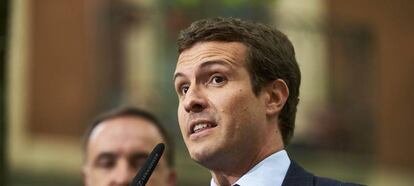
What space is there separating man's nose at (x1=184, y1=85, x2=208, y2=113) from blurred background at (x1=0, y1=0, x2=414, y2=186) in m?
9.50

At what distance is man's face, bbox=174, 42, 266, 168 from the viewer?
4.63m

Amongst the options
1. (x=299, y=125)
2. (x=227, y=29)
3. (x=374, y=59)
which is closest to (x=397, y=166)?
(x=374, y=59)

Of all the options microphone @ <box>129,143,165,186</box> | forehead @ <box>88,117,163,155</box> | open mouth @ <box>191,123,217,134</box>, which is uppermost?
open mouth @ <box>191,123,217,134</box>

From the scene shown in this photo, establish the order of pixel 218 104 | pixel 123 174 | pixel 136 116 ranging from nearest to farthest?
pixel 218 104
pixel 123 174
pixel 136 116

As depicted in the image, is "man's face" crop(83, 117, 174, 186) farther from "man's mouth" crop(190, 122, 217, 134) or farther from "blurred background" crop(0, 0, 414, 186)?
"blurred background" crop(0, 0, 414, 186)

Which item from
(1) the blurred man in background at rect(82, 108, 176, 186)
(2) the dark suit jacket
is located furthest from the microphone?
(1) the blurred man in background at rect(82, 108, 176, 186)

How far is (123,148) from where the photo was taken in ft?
19.9

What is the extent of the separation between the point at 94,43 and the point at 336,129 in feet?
11.3

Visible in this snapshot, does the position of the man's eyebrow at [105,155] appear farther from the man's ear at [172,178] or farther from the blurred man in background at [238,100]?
the blurred man in background at [238,100]

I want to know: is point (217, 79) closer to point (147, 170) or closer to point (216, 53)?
point (216, 53)

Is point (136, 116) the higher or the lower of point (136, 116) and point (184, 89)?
the lower

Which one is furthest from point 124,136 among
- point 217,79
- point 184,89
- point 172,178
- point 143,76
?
point 143,76

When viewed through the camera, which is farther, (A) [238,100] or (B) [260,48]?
(B) [260,48]

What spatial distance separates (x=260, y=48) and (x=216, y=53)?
159 mm
